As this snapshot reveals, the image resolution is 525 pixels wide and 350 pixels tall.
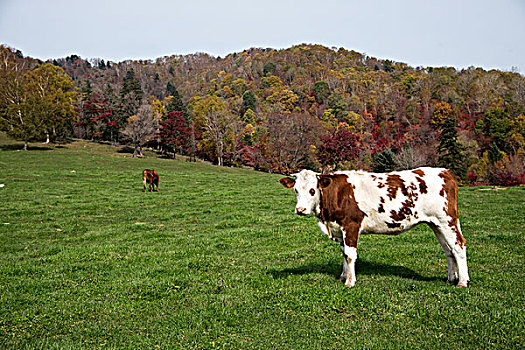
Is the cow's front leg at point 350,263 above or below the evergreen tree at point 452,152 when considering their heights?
below

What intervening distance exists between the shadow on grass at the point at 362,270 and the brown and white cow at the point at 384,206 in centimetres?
65

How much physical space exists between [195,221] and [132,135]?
50.6 m

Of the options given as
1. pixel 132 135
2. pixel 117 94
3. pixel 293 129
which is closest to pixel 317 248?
pixel 293 129

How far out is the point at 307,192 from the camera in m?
6.93

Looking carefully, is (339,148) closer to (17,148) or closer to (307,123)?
(307,123)

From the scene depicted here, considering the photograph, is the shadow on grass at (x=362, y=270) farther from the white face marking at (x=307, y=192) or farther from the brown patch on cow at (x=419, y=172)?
the brown patch on cow at (x=419, y=172)

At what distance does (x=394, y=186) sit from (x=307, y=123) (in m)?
58.2

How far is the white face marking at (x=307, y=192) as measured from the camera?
687cm

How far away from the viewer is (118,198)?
74.8 feet

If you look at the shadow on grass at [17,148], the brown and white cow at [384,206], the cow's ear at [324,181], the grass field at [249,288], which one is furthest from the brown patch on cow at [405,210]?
the shadow on grass at [17,148]

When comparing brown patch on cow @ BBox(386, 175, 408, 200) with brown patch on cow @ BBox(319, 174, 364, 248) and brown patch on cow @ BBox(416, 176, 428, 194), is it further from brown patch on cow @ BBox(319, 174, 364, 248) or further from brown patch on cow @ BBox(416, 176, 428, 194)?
brown patch on cow @ BBox(319, 174, 364, 248)

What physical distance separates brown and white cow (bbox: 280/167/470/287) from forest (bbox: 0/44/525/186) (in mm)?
49438

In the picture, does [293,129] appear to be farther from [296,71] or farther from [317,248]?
[296,71]

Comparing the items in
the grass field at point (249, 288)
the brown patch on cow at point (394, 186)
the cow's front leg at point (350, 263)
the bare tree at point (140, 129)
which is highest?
the bare tree at point (140, 129)
